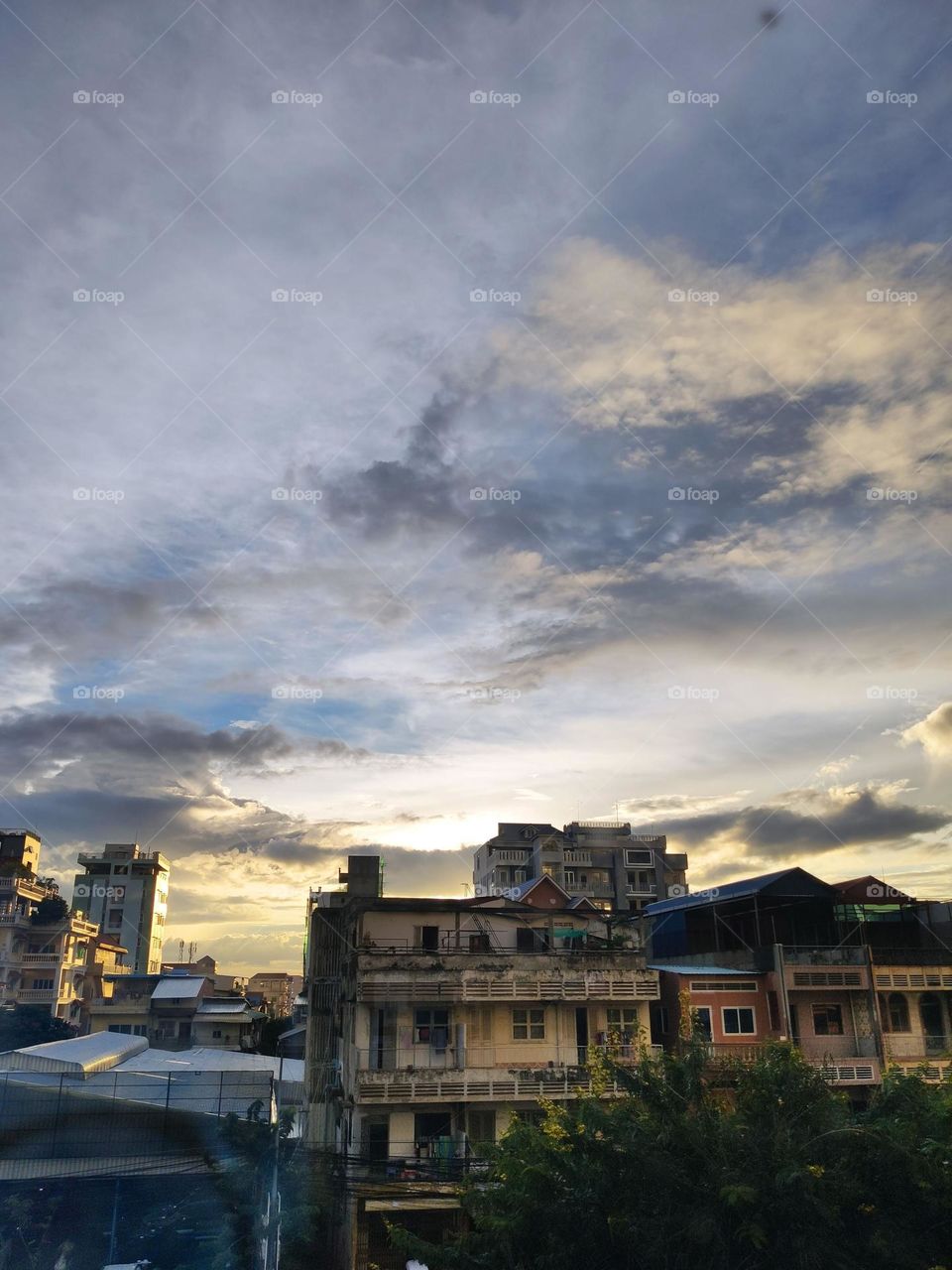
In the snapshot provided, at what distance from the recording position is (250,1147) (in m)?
25.1

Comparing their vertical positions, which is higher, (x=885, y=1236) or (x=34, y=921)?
(x=34, y=921)

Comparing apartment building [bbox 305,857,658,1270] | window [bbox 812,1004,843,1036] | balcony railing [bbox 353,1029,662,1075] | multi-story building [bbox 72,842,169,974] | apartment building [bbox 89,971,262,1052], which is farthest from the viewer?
multi-story building [bbox 72,842,169,974]

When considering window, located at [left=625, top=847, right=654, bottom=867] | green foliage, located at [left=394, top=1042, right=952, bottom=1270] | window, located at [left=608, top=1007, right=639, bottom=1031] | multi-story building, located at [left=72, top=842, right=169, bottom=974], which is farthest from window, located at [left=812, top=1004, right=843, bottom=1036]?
multi-story building, located at [left=72, top=842, right=169, bottom=974]

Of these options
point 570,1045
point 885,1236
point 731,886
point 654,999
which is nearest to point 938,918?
point 731,886

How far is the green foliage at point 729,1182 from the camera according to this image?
14.9 metres

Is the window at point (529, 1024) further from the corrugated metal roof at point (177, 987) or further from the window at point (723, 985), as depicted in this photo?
the corrugated metal roof at point (177, 987)

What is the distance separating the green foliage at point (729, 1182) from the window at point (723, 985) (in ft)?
48.7

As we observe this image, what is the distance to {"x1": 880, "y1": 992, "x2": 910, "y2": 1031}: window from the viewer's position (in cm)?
3384

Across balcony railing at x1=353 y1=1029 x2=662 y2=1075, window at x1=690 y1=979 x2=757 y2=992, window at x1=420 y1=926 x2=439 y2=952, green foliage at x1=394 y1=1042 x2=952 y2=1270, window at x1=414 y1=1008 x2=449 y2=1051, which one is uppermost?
window at x1=420 y1=926 x2=439 y2=952

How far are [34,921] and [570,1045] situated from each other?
172 ft

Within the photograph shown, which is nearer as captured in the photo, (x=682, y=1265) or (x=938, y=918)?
(x=682, y=1265)

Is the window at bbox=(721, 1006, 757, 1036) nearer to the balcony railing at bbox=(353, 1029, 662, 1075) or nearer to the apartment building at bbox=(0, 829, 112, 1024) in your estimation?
the balcony railing at bbox=(353, 1029, 662, 1075)

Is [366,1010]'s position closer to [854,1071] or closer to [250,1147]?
[250,1147]

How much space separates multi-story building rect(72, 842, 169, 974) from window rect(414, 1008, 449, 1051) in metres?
73.3
